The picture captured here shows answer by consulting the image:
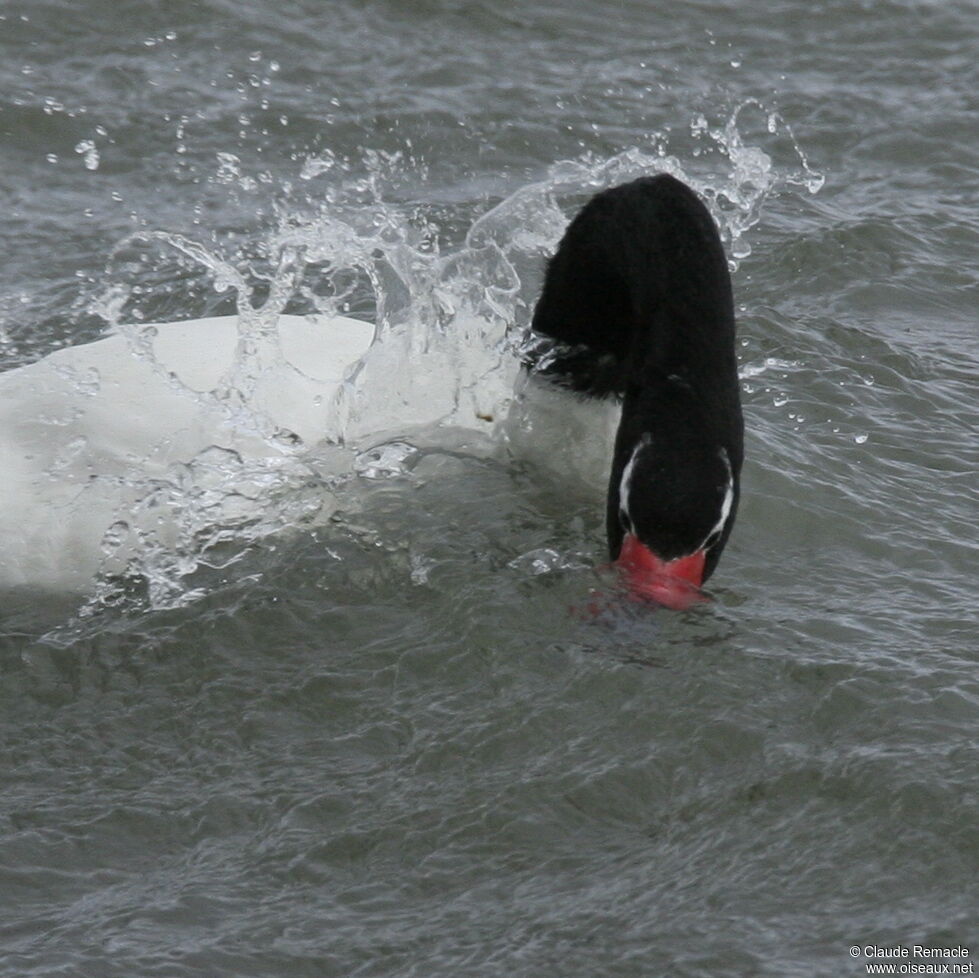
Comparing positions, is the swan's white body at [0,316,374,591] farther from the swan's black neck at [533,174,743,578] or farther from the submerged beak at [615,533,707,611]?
the submerged beak at [615,533,707,611]

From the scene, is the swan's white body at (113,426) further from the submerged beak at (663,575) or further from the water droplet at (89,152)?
the water droplet at (89,152)

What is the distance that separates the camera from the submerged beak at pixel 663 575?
525 cm

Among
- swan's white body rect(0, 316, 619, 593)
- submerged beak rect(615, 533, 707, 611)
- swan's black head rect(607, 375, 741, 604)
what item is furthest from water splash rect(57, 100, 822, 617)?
submerged beak rect(615, 533, 707, 611)

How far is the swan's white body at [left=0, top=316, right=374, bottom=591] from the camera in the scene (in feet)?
19.0

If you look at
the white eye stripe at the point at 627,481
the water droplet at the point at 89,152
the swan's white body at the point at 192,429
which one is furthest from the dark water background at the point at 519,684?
the white eye stripe at the point at 627,481

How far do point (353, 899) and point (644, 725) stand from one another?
1.12 m

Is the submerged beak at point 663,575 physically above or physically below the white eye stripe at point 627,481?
below

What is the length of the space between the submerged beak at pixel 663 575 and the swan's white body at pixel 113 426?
141cm

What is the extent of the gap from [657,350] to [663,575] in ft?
2.74

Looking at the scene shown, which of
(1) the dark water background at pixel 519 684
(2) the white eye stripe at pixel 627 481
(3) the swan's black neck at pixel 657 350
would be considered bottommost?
(1) the dark water background at pixel 519 684

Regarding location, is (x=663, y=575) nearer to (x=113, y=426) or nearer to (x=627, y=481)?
(x=627, y=481)

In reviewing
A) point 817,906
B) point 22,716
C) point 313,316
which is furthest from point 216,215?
point 817,906

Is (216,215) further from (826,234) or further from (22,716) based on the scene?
(22,716)

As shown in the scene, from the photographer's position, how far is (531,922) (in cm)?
442
